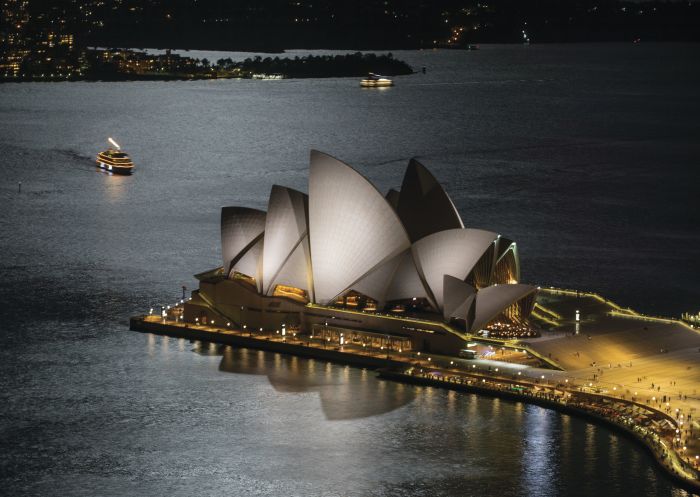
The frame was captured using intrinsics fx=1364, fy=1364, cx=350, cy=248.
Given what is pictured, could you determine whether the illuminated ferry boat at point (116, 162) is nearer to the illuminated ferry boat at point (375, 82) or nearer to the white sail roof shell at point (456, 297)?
the white sail roof shell at point (456, 297)

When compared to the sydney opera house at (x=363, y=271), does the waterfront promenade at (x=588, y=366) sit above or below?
below

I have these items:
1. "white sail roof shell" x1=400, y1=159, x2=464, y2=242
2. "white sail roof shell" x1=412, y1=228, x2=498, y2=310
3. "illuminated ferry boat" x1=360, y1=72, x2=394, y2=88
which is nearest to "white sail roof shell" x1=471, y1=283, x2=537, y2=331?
"white sail roof shell" x1=412, y1=228, x2=498, y2=310

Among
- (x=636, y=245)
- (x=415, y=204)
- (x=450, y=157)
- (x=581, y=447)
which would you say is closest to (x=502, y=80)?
(x=450, y=157)

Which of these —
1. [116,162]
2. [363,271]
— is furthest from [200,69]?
[363,271]

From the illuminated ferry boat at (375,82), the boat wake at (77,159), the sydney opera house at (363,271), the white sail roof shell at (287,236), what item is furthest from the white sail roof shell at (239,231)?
the illuminated ferry boat at (375,82)

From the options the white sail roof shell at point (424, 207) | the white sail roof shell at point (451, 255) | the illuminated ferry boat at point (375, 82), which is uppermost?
the illuminated ferry boat at point (375, 82)

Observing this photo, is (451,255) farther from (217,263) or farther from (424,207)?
(217,263)

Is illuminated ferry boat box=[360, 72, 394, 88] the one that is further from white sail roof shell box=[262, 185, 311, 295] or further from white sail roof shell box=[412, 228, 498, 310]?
white sail roof shell box=[412, 228, 498, 310]
